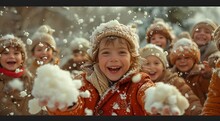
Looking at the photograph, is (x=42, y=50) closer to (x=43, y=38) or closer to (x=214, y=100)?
(x=43, y=38)

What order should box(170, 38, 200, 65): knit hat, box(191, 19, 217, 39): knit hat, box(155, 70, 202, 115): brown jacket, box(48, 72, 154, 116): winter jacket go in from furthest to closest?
1. box(191, 19, 217, 39): knit hat
2. box(170, 38, 200, 65): knit hat
3. box(155, 70, 202, 115): brown jacket
4. box(48, 72, 154, 116): winter jacket

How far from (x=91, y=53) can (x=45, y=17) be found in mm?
1139

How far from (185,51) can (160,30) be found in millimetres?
303

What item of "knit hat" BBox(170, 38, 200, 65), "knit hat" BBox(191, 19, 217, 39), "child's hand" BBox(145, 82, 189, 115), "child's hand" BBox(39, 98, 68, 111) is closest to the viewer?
"child's hand" BBox(145, 82, 189, 115)

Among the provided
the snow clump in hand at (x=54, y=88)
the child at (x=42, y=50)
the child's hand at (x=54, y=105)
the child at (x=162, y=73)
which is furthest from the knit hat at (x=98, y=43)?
the child at (x=42, y=50)

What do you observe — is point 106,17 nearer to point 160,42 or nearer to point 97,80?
point 160,42

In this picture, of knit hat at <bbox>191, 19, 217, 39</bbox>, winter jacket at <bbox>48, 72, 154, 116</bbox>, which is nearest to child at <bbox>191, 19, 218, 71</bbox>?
knit hat at <bbox>191, 19, 217, 39</bbox>

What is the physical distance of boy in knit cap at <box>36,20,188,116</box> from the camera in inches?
125

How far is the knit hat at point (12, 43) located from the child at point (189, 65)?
110 cm

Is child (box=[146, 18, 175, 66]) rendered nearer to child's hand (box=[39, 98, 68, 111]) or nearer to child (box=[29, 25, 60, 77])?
child (box=[29, 25, 60, 77])

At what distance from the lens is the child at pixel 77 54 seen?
4105 mm

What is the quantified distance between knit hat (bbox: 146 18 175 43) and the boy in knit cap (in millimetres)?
827

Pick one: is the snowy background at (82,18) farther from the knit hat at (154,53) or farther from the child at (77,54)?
the knit hat at (154,53)

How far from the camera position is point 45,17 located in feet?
14.3
